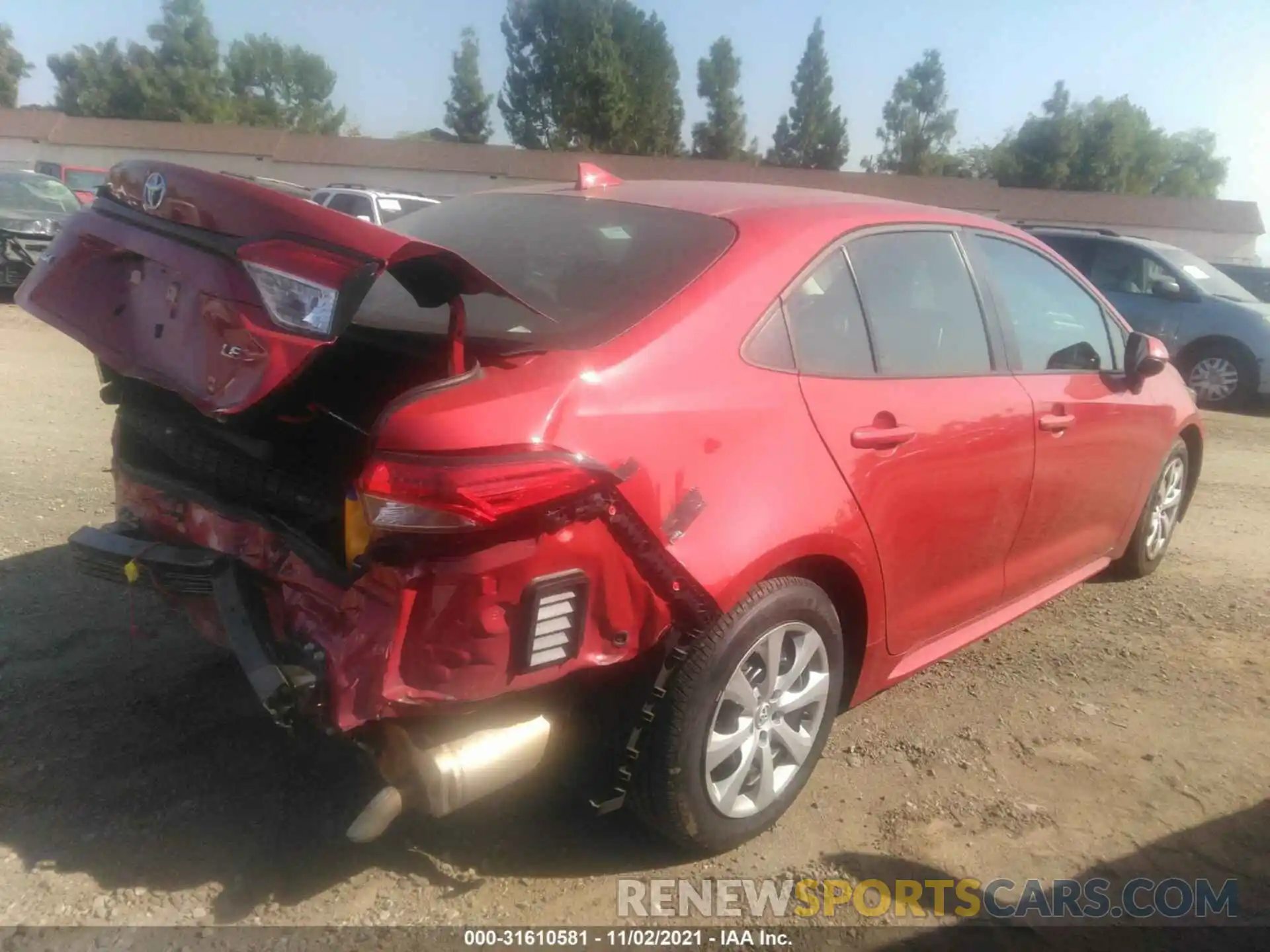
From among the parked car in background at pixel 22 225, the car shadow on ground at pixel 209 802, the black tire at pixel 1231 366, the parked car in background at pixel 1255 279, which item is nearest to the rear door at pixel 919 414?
the car shadow on ground at pixel 209 802

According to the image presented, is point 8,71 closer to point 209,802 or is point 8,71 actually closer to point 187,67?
point 187,67

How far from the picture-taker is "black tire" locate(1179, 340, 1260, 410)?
11336 millimetres

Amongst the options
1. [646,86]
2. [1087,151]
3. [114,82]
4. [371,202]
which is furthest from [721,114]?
[371,202]

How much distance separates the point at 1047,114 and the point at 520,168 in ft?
131

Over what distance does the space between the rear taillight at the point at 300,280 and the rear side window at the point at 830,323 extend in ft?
4.03

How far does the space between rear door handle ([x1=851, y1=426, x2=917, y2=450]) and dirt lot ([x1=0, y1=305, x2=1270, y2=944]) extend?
110cm

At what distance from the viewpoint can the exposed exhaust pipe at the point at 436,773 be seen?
2.32m

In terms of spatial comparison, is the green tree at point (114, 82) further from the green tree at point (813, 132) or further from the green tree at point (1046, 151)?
the green tree at point (1046, 151)

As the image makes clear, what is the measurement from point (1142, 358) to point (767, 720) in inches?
95.9

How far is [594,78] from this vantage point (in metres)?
64.9

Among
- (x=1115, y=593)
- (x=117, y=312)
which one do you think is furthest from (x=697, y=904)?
(x=1115, y=593)

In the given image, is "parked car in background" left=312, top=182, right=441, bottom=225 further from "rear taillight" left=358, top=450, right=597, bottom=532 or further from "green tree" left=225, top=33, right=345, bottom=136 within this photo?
"green tree" left=225, top=33, right=345, bottom=136

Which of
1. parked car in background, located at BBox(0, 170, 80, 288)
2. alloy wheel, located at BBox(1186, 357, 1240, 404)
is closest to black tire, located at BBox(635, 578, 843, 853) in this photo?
alloy wheel, located at BBox(1186, 357, 1240, 404)

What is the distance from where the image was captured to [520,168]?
46.7m
